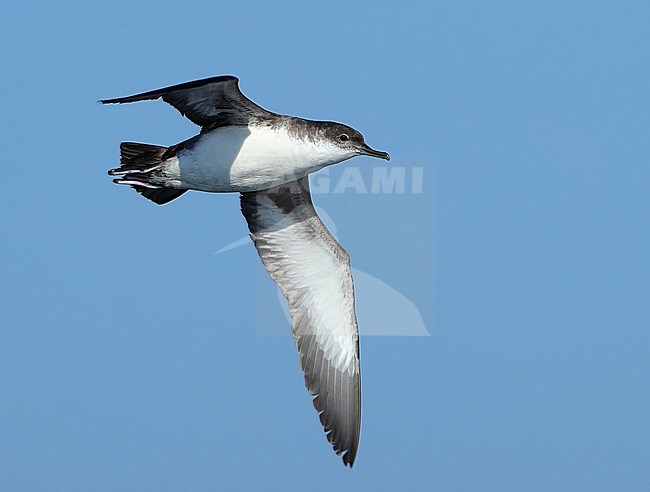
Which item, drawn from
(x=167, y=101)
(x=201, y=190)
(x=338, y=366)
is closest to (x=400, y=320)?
(x=338, y=366)

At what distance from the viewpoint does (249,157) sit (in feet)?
42.9

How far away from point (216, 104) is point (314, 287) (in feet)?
10.6

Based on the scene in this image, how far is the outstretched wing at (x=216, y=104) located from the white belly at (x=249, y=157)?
0.41 ft

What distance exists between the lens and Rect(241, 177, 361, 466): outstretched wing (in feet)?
48.7

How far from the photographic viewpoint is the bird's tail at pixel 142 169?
1352 centimetres

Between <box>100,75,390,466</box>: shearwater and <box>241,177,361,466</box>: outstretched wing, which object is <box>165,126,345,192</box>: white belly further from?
<box>241,177,361,466</box>: outstretched wing

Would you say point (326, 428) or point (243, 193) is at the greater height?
point (243, 193)

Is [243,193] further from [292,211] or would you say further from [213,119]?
[213,119]

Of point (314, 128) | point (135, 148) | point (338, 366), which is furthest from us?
point (338, 366)

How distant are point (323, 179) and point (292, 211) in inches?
25.3

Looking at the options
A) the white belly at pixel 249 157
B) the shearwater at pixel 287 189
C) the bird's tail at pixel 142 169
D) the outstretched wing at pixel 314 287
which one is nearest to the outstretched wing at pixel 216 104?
the shearwater at pixel 287 189

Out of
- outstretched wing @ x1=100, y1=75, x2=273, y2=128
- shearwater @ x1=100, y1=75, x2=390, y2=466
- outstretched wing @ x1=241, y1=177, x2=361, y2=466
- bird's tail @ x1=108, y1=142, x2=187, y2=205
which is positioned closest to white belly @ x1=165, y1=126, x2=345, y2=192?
shearwater @ x1=100, y1=75, x2=390, y2=466

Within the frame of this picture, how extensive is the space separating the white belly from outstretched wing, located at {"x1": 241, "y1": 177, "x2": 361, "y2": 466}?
61.8 inches

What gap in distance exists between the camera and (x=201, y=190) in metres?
13.6
